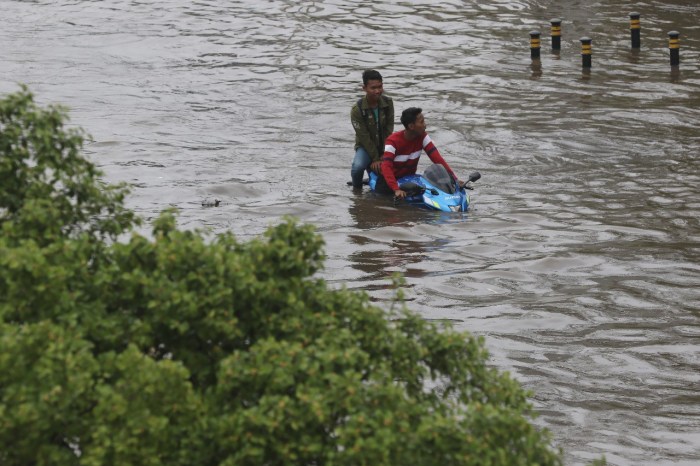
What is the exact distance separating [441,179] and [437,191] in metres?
0.16

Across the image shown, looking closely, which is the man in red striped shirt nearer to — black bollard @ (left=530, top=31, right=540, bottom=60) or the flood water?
the flood water

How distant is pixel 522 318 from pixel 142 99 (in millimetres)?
14207

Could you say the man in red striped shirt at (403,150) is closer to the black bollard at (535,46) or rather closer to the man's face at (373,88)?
the man's face at (373,88)

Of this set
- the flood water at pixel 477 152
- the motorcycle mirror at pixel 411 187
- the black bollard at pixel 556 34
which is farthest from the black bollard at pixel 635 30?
the motorcycle mirror at pixel 411 187

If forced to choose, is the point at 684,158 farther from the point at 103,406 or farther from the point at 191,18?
the point at 191,18

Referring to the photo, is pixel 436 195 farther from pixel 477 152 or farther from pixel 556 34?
pixel 556 34

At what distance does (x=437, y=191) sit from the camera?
1524cm

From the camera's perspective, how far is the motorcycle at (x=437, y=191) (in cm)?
1517

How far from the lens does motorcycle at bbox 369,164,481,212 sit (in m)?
15.2

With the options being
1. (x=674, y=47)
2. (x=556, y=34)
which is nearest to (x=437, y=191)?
(x=674, y=47)

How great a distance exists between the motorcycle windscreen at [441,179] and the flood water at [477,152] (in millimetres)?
401

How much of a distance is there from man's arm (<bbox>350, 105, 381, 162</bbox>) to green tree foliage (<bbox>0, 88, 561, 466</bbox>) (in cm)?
957

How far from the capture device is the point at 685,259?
13.1m

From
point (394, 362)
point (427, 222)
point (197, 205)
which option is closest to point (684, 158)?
point (427, 222)
